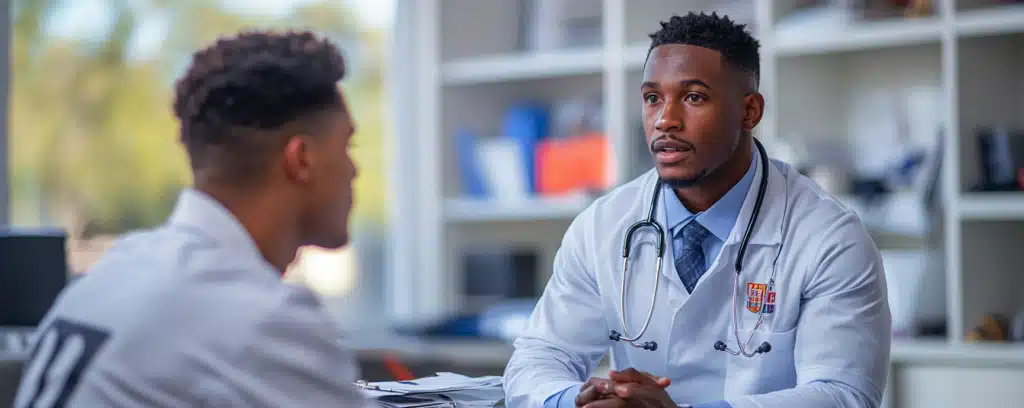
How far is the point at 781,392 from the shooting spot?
1598mm

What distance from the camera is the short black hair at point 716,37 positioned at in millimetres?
1759

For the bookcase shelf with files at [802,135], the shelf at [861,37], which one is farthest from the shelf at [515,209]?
the shelf at [861,37]

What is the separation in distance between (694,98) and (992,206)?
5.12ft

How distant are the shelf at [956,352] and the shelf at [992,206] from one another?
0.34m

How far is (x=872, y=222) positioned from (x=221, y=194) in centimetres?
236

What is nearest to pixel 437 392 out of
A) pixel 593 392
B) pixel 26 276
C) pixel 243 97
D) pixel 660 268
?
pixel 593 392

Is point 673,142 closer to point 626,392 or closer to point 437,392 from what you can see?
point 626,392

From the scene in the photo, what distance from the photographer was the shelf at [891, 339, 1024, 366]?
2861 mm

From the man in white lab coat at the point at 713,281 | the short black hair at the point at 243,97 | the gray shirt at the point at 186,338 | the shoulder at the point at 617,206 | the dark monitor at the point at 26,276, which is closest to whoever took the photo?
the gray shirt at the point at 186,338

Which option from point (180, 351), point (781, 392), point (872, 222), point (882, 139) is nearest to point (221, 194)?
point (180, 351)

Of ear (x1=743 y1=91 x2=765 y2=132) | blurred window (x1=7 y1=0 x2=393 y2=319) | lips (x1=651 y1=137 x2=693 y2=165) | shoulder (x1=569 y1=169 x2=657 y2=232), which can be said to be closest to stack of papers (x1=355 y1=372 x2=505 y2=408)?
shoulder (x1=569 y1=169 x2=657 y2=232)

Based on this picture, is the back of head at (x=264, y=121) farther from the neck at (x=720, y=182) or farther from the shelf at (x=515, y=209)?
the shelf at (x=515, y=209)

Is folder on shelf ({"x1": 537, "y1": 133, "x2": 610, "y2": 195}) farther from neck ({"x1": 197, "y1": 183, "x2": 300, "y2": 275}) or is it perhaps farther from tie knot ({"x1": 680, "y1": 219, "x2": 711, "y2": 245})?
neck ({"x1": 197, "y1": 183, "x2": 300, "y2": 275})

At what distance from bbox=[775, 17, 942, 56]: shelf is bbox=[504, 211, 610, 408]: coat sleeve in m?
A: 1.51
